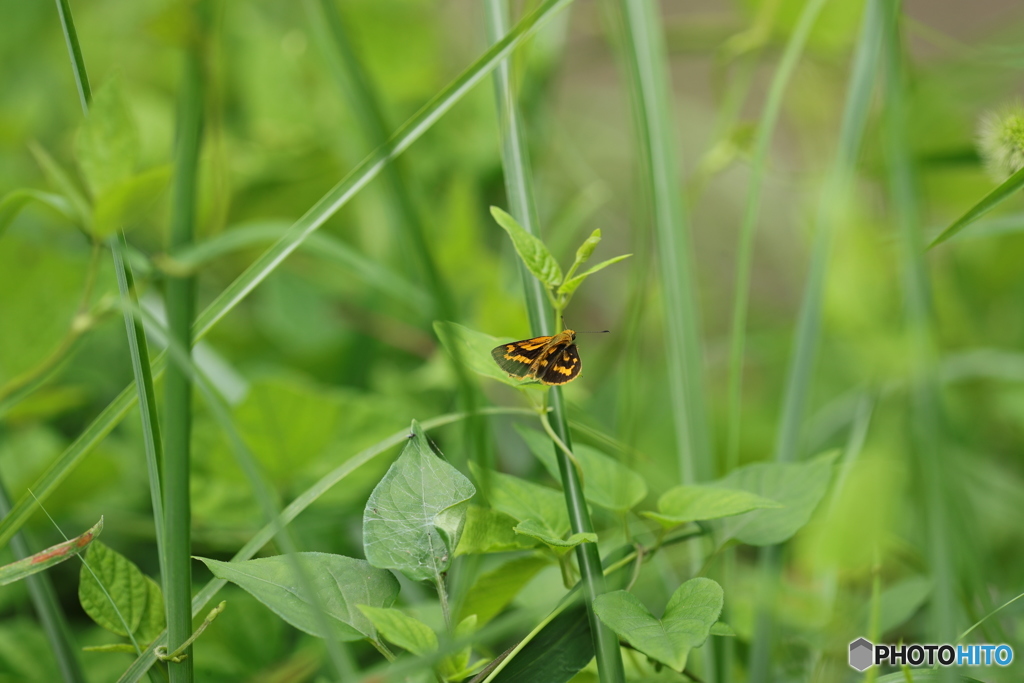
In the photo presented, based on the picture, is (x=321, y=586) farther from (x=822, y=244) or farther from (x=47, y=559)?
(x=822, y=244)

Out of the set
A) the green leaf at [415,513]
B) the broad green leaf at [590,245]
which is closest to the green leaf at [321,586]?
the green leaf at [415,513]

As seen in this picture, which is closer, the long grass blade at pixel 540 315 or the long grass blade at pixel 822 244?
the long grass blade at pixel 540 315

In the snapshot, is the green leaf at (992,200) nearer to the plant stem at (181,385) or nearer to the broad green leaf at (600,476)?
the broad green leaf at (600,476)

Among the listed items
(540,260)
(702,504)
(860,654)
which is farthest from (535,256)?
(860,654)

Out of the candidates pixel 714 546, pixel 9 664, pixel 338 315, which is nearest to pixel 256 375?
pixel 338 315

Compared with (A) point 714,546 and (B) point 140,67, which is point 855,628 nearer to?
(A) point 714,546

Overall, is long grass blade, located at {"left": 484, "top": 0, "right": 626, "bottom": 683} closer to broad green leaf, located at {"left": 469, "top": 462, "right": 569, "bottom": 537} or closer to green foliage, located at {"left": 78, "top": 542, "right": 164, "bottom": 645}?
broad green leaf, located at {"left": 469, "top": 462, "right": 569, "bottom": 537}
